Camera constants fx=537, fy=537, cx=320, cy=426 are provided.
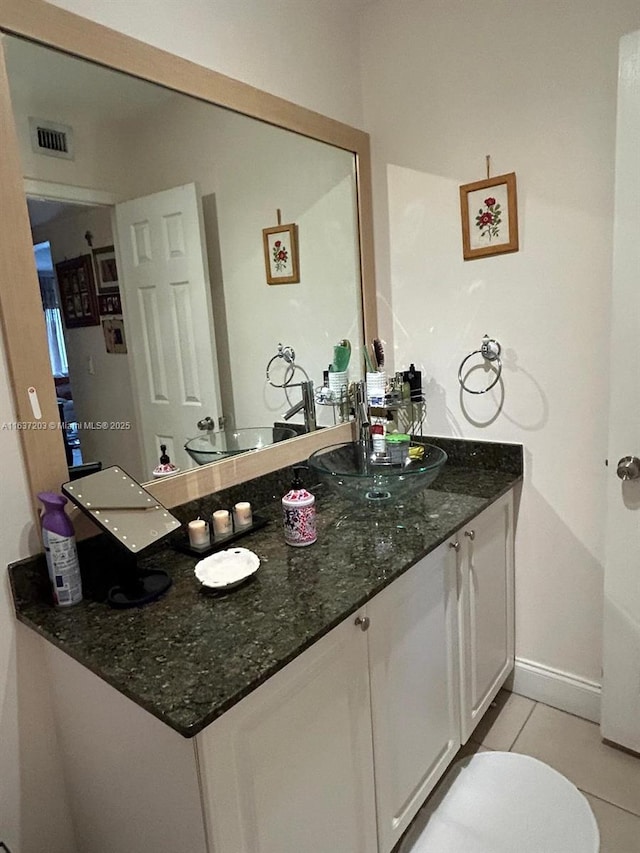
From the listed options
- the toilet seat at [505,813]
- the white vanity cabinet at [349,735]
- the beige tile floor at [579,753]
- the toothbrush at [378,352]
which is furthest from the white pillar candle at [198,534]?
the beige tile floor at [579,753]

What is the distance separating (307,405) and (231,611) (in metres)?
0.92

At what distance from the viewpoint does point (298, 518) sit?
1379 millimetres

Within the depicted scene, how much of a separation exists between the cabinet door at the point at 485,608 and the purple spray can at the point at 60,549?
3.28ft

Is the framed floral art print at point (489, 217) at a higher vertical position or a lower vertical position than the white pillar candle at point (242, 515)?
higher

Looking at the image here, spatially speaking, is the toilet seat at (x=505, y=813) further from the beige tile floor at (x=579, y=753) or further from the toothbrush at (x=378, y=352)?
the toothbrush at (x=378, y=352)

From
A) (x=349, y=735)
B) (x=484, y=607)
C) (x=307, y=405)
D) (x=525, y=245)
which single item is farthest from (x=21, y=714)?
(x=525, y=245)

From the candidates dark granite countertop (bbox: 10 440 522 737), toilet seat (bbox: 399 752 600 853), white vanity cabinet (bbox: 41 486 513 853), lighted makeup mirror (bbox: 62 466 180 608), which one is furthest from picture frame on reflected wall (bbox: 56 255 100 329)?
toilet seat (bbox: 399 752 600 853)

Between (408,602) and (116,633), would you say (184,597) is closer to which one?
(116,633)

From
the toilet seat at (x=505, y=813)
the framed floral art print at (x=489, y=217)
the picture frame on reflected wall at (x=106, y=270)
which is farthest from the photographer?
the framed floral art print at (x=489, y=217)

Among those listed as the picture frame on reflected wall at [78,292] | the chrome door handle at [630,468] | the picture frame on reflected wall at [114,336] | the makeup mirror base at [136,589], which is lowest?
the makeup mirror base at [136,589]

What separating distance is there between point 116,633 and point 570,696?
1.60 meters

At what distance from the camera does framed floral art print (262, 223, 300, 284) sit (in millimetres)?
1820

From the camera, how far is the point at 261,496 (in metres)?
1.66

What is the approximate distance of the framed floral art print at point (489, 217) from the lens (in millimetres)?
1702
